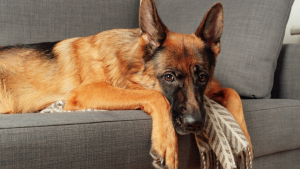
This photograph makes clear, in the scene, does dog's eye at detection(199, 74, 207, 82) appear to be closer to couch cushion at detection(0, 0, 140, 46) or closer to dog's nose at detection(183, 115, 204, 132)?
dog's nose at detection(183, 115, 204, 132)

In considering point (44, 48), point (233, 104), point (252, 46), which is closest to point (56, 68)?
point (44, 48)

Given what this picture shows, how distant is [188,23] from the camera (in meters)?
2.18

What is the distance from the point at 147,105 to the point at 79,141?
378 millimetres

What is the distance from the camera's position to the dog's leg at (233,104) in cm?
140

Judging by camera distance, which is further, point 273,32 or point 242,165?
point 273,32

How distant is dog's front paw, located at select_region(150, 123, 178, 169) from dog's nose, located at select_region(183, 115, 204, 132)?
92 mm

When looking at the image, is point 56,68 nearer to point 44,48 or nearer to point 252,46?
point 44,48

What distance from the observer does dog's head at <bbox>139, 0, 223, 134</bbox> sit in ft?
4.15

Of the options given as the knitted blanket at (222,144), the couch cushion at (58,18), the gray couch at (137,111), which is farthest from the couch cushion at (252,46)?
the couch cushion at (58,18)

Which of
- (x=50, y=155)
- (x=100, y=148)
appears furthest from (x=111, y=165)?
(x=50, y=155)

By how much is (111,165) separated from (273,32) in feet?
4.84

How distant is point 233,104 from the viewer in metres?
1.47

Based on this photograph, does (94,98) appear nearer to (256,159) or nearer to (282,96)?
(256,159)

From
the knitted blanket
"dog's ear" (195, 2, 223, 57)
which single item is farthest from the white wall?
the knitted blanket
